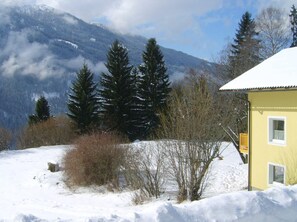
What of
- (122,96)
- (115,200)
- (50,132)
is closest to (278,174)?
(115,200)

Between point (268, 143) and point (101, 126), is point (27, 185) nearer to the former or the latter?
point (268, 143)

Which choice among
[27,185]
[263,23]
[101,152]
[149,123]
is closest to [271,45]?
[263,23]

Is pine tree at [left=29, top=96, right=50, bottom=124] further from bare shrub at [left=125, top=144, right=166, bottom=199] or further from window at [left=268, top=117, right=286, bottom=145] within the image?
window at [left=268, top=117, right=286, bottom=145]

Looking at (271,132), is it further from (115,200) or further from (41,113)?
(41,113)

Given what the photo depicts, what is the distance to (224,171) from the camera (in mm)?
25078

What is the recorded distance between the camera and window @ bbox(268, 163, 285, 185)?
18672 mm

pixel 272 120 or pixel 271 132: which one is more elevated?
pixel 272 120

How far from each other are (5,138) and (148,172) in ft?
111

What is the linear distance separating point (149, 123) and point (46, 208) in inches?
1122

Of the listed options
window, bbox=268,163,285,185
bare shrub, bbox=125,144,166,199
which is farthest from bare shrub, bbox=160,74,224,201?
window, bbox=268,163,285,185

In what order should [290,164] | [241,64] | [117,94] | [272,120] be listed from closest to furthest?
1. [290,164]
2. [272,120]
3. [241,64]
4. [117,94]

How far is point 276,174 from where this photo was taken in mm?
19109

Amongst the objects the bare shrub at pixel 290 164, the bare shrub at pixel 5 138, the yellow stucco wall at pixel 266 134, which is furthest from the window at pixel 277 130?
the bare shrub at pixel 5 138

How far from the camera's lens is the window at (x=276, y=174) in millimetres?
18672
